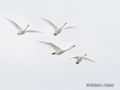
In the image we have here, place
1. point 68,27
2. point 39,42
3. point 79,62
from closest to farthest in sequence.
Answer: point 39,42 → point 79,62 → point 68,27

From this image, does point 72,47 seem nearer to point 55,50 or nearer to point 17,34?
point 55,50

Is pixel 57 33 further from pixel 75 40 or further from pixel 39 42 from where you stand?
pixel 39 42

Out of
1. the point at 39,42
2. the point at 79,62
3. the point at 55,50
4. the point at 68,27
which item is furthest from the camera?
the point at 68,27

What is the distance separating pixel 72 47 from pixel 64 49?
1.63 meters

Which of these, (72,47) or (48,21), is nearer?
(72,47)

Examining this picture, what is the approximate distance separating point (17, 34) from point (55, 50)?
10258 mm

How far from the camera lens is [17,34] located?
344 feet

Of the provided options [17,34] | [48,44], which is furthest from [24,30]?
[48,44]

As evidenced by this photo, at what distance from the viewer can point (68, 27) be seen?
4373 inches

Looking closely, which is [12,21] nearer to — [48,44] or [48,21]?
[48,21]

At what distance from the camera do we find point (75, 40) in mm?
101625

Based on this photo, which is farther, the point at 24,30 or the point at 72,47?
the point at 24,30

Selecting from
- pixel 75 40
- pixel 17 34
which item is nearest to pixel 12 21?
pixel 17 34

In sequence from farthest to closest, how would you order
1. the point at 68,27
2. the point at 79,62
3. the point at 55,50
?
the point at 68,27
the point at 79,62
the point at 55,50
